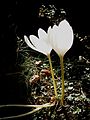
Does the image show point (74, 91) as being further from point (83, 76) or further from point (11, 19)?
point (11, 19)

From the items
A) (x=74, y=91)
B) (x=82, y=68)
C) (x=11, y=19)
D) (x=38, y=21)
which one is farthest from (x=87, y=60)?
(x=38, y=21)

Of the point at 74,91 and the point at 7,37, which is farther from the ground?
the point at 7,37

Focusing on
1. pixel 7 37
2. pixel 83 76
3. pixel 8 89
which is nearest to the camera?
pixel 8 89

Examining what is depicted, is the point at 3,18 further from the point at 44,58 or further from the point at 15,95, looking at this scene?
the point at 44,58

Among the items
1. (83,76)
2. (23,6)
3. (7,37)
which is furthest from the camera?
(23,6)

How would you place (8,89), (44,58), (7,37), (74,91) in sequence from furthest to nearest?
(44,58) < (74,91) < (7,37) < (8,89)

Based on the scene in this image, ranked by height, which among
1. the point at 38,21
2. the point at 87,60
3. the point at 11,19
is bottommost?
the point at 87,60

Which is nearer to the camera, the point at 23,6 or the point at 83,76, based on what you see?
the point at 83,76

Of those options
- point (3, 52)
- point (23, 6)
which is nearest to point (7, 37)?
point (3, 52)

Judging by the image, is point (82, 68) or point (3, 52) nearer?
point (3, 52)
